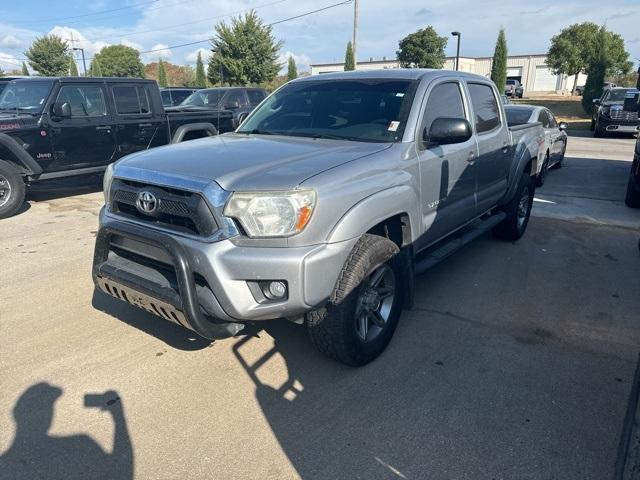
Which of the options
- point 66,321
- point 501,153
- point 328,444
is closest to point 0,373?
point 66,321

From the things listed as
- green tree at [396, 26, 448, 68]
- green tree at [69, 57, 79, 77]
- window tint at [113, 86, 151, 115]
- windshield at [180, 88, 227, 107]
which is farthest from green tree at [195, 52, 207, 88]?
window tint at [113, 86, 151, 115]

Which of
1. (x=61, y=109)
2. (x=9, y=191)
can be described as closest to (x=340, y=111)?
(x=61, y=109)

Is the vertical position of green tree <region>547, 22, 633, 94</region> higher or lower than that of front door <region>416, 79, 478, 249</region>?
higher

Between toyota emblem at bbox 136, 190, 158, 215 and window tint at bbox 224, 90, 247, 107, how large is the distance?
10.7 metres

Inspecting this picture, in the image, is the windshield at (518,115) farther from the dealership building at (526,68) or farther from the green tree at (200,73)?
the dealership building at (526,68)

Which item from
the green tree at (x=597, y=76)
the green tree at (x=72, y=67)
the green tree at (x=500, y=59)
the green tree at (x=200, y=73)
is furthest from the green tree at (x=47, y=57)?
the green tree at (x=597, y=76)

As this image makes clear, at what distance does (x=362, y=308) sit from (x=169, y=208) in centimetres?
135

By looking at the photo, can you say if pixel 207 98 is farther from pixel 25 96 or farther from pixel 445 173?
pixel 445 173

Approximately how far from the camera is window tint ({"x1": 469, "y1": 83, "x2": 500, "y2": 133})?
478cm

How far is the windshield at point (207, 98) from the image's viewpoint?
13.3 metres

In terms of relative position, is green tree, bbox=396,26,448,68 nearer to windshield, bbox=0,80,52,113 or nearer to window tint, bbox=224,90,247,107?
window tint, bbox=224,90,247,107

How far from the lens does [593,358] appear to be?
136 inches

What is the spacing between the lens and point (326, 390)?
305 centimetres

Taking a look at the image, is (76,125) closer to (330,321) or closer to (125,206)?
(125,206)
